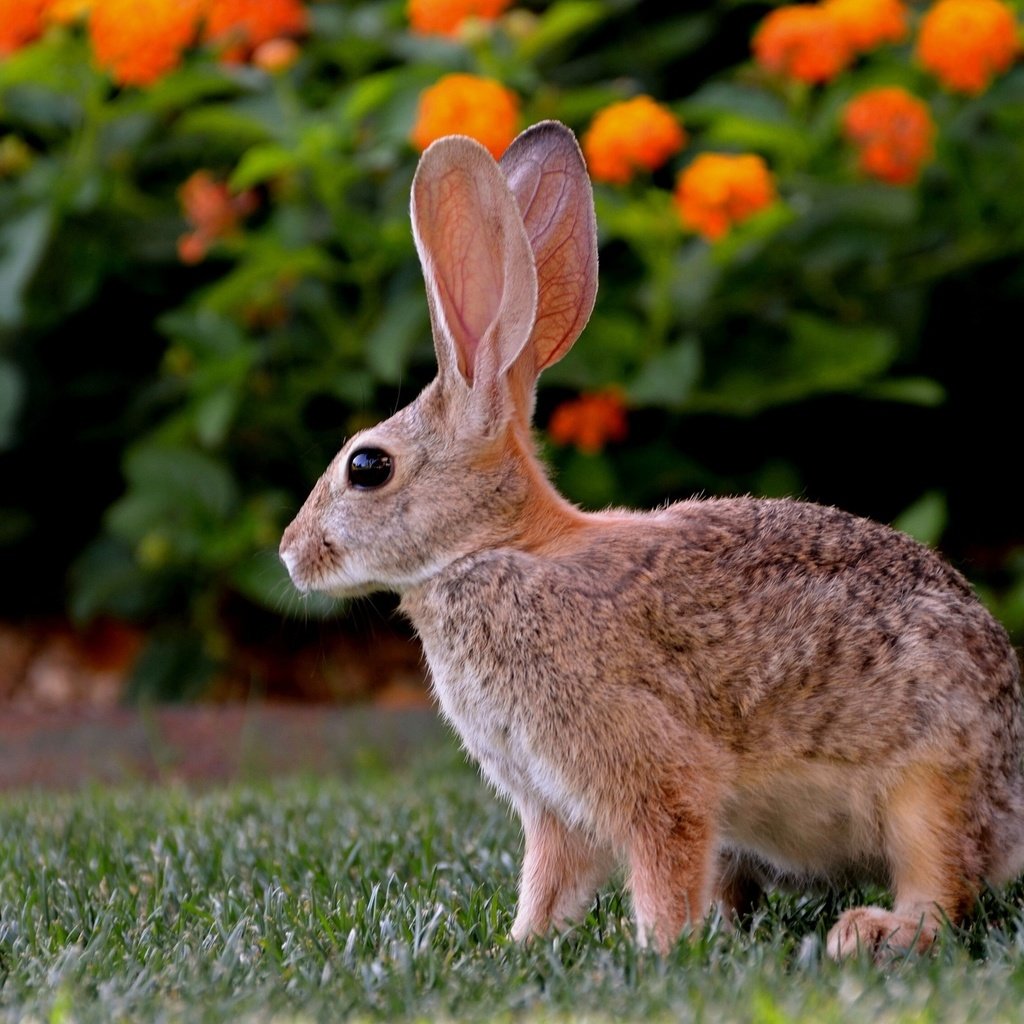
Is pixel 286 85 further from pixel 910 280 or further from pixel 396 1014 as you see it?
pixel 396 1014

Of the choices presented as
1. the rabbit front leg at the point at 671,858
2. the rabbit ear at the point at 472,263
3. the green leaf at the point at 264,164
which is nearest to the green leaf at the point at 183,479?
the green leaf at the point at 264,164

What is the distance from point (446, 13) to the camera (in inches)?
215

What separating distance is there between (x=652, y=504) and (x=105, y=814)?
2418mm

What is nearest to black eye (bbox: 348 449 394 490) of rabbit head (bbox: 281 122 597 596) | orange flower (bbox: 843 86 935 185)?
rabbit head (bbox: 281 122 597 596)

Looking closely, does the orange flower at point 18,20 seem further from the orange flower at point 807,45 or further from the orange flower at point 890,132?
A: the orange flower at point 890,132

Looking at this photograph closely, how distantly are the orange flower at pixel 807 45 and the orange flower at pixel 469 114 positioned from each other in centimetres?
89

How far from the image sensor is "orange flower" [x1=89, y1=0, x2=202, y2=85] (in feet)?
18.0

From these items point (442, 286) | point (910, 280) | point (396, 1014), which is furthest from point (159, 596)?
point (396, 1014)

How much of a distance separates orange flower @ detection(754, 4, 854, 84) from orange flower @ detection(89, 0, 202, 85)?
1872 mm

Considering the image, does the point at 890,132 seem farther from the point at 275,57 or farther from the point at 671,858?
the point at 671,858

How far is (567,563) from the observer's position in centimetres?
299

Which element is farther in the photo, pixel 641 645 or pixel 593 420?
pixel 593 420

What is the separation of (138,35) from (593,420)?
6.20 ft

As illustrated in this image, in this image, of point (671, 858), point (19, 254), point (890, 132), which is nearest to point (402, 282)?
point (19, 254)
